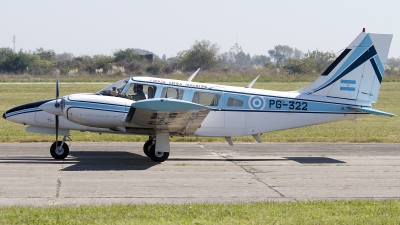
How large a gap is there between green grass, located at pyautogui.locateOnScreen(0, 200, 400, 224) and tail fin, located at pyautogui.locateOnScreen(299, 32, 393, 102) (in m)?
7.13

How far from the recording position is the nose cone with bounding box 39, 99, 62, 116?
1463 cm

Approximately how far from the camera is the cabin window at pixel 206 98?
15.6 metres

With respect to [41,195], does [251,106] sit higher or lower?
higher

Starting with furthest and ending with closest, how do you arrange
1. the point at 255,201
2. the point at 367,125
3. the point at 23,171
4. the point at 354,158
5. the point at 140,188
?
the point at 367,125
the point at 354,158
the point at 23,171
the point at 140,188
the point at 255,201

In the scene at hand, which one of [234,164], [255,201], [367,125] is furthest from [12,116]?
[367,125]

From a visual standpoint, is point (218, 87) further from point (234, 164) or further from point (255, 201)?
point (255, 201)

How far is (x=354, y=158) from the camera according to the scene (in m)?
16.6

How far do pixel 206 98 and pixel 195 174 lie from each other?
312 centimetres

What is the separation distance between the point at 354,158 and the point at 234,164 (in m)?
4.03

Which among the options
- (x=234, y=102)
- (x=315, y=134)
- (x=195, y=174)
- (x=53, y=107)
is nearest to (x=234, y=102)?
(x=234, y=102)

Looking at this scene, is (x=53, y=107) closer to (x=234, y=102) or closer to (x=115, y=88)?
(x=115, y=88)

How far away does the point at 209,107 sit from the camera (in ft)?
50.1

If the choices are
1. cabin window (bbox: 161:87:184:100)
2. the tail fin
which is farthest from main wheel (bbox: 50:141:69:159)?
the tail fin

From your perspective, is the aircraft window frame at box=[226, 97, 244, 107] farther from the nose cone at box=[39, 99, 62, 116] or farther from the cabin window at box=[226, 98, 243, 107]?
the nose cone at box=[39, 99, 62, 116]
